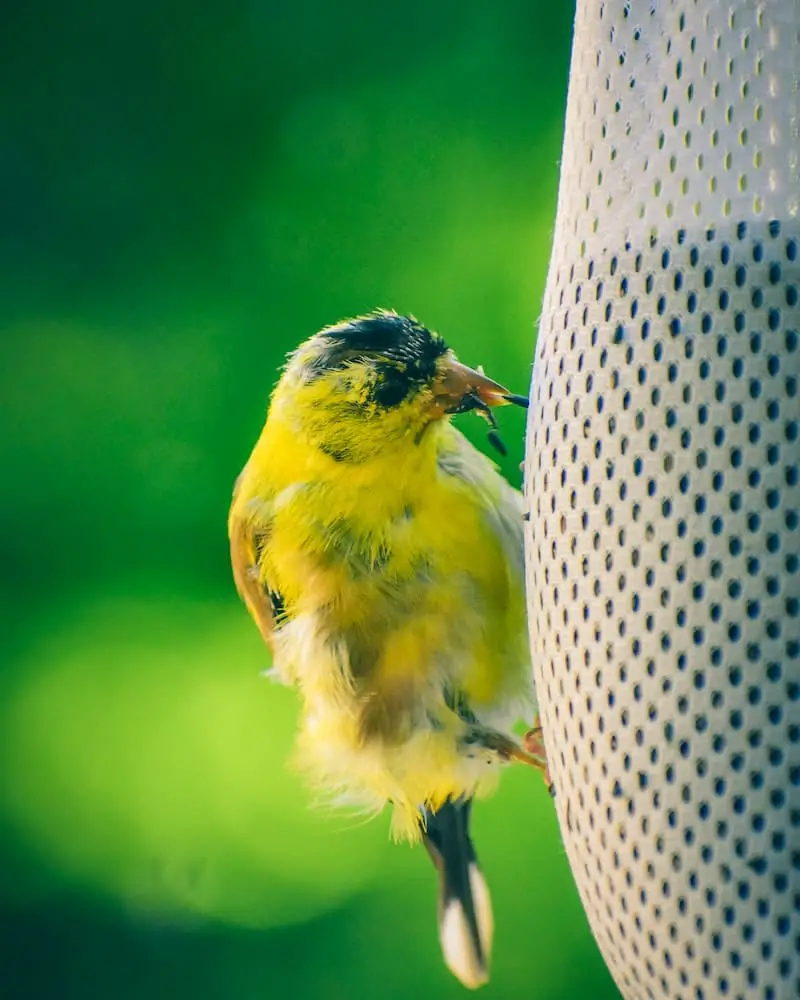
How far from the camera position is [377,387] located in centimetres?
124

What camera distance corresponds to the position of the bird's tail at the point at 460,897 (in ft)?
5.06

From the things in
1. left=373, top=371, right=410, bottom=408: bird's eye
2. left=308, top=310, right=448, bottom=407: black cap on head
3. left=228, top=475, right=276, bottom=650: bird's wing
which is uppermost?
left=308, top=310, right=448, bottom=407: black cap on head

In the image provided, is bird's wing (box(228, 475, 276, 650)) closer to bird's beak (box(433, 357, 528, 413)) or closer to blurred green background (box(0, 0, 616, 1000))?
bird's beak (box(433, 357, 528, 413))

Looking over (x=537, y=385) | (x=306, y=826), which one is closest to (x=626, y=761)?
(x=537, y=385)

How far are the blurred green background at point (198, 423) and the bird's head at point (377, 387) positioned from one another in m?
0.63

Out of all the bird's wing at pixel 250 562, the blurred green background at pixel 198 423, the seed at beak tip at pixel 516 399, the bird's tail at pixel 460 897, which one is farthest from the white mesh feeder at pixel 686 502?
the blurred green background at pixel 198 423

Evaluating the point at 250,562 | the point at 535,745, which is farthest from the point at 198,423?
the point at 535,745

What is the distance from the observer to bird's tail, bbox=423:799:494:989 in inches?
60.7

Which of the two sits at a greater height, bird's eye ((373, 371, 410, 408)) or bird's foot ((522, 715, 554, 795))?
bird's eye ((373, 371, 410, 408))

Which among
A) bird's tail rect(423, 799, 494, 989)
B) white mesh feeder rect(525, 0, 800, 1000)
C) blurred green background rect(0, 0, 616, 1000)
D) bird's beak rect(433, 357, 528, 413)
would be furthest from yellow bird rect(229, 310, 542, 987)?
blurred green background rect(0, 0, 616, 1000)

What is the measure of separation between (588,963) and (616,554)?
141 centimetres

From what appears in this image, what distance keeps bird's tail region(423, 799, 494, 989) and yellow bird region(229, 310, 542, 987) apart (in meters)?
0.16

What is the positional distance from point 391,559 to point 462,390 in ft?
0.61

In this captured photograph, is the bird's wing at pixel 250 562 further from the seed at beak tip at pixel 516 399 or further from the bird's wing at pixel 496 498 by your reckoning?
the seed at beak tip at pixel 516 399
